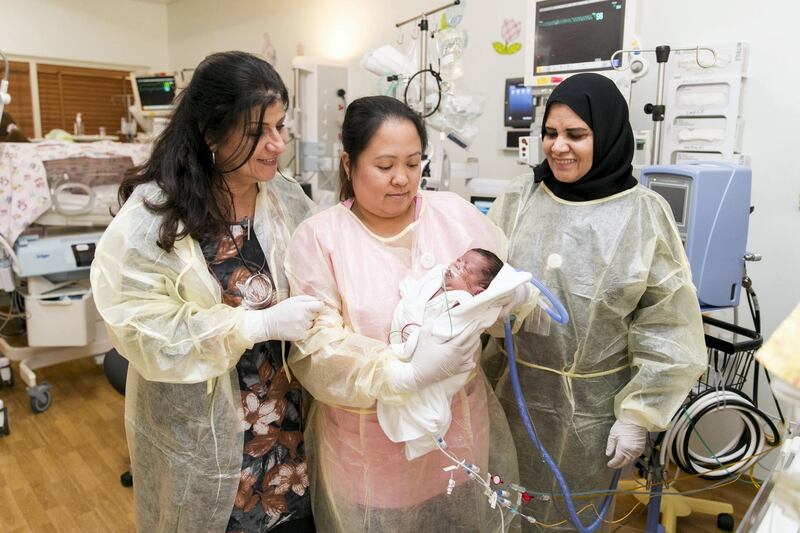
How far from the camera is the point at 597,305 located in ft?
4.71

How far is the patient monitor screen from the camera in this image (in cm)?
234

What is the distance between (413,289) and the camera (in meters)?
1.20

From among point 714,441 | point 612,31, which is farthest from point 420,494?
point 612,31

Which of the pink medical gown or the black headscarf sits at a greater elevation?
the black headscarf

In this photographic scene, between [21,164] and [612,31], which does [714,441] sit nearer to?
[612,31]

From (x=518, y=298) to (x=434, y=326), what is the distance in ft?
0.75

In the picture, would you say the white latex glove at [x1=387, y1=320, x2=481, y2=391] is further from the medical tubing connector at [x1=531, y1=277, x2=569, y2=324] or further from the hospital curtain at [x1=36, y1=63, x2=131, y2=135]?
the hospital curtain at [x1=36, y1=63, x2=131, y2=135]

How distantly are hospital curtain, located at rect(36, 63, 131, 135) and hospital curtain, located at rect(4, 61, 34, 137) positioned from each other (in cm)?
13

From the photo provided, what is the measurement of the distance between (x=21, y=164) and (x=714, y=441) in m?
3.55

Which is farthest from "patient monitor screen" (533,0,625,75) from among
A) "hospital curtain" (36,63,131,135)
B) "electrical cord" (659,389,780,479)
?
"hospital curtain" (36,63,131,135)

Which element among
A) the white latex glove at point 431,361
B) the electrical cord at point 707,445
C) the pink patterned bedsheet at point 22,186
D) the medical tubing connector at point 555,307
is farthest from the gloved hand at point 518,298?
the pink patterned bedsheet at point 22,186

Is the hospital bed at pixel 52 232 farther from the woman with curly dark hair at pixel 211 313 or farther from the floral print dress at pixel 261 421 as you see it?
the floral print dress at pixel 261 421

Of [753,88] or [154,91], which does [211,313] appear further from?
[154,91]

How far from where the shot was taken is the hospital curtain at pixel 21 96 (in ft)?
19.4
